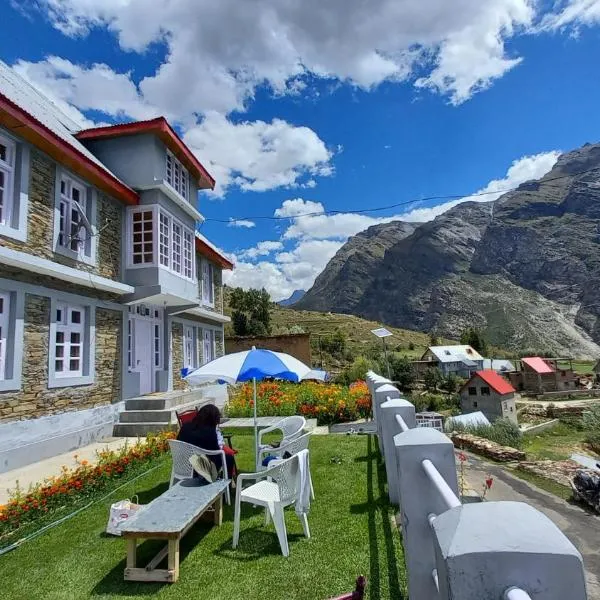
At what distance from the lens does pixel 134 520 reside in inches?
158

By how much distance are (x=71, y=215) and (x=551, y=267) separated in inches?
6919

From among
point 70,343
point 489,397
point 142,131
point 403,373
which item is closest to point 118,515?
point 70,343

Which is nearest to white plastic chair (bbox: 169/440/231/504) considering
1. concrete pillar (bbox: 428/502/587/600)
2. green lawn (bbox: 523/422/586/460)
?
concrete pillar (bbox: 428/502/587/600)

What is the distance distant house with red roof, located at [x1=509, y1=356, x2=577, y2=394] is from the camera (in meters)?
51.3

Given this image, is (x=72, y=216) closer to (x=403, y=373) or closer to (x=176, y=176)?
(x=176, y=176)

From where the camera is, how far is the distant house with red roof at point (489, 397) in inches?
1430

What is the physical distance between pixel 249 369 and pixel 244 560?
2.55 metres

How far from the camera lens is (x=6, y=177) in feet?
29.2

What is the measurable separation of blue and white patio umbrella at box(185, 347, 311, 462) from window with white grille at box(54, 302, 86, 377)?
5.27 metres

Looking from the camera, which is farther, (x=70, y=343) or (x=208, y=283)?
(x=208, y=283)

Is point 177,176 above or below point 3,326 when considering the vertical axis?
above

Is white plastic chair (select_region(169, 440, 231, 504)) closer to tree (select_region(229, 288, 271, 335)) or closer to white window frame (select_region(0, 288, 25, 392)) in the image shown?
white window frame (select_region(0, 288, 25, 392))

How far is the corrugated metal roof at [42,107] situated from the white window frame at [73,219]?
0.80m

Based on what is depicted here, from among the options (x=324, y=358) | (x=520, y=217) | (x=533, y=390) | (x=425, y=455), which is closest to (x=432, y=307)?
(x=520, y=217)
